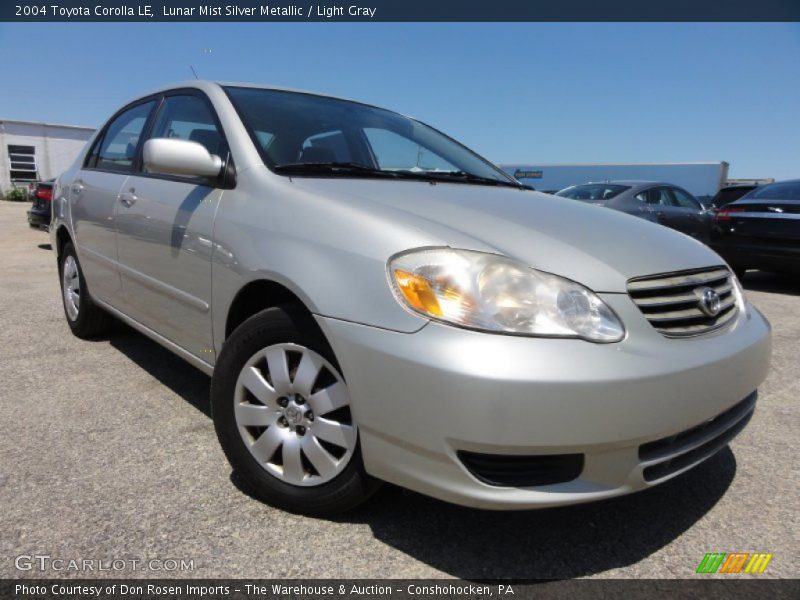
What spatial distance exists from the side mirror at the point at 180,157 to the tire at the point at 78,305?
6.29ft

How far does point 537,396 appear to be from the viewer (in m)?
1.51

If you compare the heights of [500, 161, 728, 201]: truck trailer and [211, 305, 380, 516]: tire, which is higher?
[500, 161, 728, 201]: truck trailer

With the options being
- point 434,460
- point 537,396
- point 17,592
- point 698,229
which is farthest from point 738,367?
point 698,229

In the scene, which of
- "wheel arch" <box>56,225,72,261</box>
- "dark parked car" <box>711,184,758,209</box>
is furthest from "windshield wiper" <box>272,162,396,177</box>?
"dark parked car" <box>711,184,758,209</box>

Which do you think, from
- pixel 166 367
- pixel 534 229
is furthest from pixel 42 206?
pixel 534 229

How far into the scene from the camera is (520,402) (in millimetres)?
1514

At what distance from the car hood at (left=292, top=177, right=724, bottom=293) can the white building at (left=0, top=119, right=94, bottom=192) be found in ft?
104

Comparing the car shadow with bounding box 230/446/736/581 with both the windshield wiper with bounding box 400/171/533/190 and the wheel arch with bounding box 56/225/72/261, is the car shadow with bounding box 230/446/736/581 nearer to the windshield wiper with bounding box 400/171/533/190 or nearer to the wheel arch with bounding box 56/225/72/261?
the windshield wiper with bounding box 400/171/533/190

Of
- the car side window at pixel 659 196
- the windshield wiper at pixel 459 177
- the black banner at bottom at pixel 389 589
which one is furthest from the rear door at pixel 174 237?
the car side window at pixel 659 196

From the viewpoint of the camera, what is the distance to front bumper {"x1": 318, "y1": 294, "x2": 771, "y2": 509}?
1.52m

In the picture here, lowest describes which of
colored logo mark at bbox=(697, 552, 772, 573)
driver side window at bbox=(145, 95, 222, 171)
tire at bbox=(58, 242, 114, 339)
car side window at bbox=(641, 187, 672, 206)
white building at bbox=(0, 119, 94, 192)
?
colored logo mark at bbox=(697, 552, 772, 573)

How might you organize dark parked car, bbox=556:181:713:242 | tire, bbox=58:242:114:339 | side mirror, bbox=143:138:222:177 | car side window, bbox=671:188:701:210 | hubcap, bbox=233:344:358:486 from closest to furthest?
hubcap, bbox=233:344:358:486 → side mirror, bbox=143:138:222:177 → tire, bbox=58:242:114:339 → dark parked car, bbox=556:181:713:242 → car side window, bbox=671:188:701:210

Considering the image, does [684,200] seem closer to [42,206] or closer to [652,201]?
[652,201]

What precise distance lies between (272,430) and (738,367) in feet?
5.01
